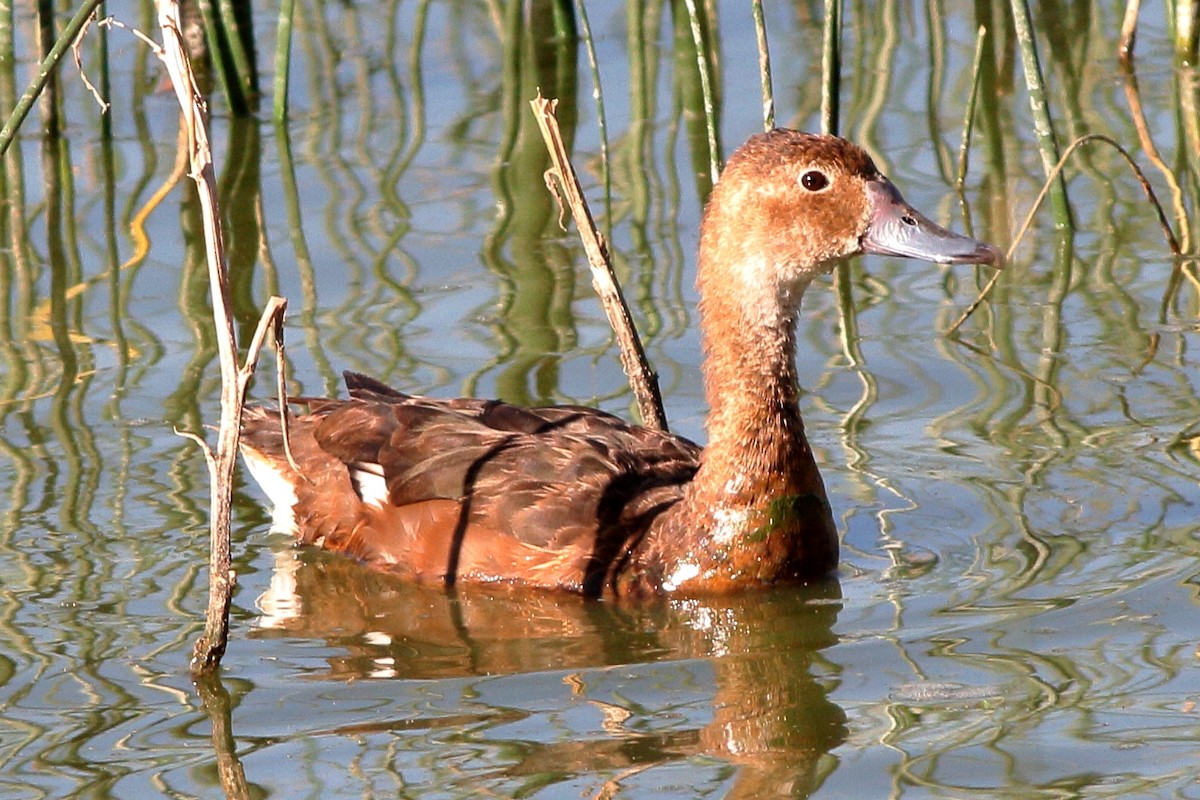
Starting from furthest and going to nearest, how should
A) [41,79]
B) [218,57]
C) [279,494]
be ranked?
1. [218,57]
2. [279,494]
3. [41,79]

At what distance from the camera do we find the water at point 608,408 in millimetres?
5840

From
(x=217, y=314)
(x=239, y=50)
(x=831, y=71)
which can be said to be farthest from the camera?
(x=239, y=50)

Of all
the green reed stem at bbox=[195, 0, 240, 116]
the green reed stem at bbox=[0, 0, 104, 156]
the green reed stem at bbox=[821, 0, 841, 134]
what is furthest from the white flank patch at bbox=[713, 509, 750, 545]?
the green reed stem at bbox=[195, 0, 240, 116]

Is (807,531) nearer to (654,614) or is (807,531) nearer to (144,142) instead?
(654,614)

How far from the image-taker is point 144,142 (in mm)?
11789

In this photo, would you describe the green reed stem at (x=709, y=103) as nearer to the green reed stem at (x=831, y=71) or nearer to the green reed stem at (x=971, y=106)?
the green reed stem at (x=831, y=71)

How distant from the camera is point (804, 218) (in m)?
7.07

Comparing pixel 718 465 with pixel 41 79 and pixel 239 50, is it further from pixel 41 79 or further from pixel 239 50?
pixel 239 50

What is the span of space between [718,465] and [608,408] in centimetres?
143

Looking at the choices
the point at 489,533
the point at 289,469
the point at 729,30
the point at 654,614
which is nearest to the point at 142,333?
the point at 289,469

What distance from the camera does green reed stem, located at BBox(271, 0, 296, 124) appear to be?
10.2 metres

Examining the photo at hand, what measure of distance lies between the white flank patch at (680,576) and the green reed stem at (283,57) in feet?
13.6

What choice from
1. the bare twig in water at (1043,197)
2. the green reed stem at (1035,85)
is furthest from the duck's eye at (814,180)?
the green reed stem at (1035,85)

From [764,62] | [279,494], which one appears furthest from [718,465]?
[764,62]
